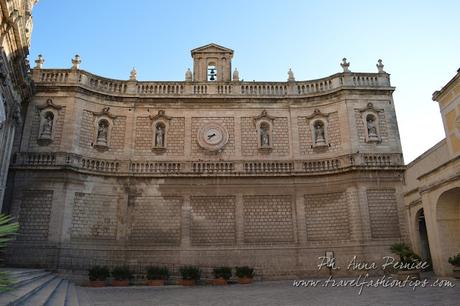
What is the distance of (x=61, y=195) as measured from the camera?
692 inches

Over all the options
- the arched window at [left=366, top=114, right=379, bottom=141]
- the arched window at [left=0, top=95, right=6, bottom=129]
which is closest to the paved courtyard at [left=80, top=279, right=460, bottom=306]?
the arched window at [left=0, top=95, right=6, bottom=129]

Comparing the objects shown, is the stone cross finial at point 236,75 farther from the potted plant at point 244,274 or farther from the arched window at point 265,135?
the potted plant at point 244,274

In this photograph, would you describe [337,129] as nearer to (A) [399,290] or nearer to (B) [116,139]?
(A) [399,290]

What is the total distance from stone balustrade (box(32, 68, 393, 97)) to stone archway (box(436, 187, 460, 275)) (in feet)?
27.6

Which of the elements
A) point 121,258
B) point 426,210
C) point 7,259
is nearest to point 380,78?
point 426,210

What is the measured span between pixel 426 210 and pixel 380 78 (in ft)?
29.9

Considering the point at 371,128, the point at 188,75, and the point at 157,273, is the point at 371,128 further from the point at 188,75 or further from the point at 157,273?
the point at 157,273

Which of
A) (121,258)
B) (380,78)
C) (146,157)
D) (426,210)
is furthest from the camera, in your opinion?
(380,78)

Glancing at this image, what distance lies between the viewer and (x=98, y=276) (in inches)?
611

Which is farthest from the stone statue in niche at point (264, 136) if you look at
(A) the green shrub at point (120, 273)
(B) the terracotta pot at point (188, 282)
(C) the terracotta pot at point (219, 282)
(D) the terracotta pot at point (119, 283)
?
(D) the terracotta pot at point (119, 283)

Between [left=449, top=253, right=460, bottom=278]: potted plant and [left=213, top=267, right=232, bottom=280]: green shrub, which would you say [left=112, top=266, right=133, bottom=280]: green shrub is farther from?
[left=449, top=253, right=460, bottom=278]: potted plant

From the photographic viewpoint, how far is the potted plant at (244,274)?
16.3 metres

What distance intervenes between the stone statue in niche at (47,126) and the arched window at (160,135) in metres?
5.42

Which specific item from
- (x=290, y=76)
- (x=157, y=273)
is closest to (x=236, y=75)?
(x=290, y=76)
